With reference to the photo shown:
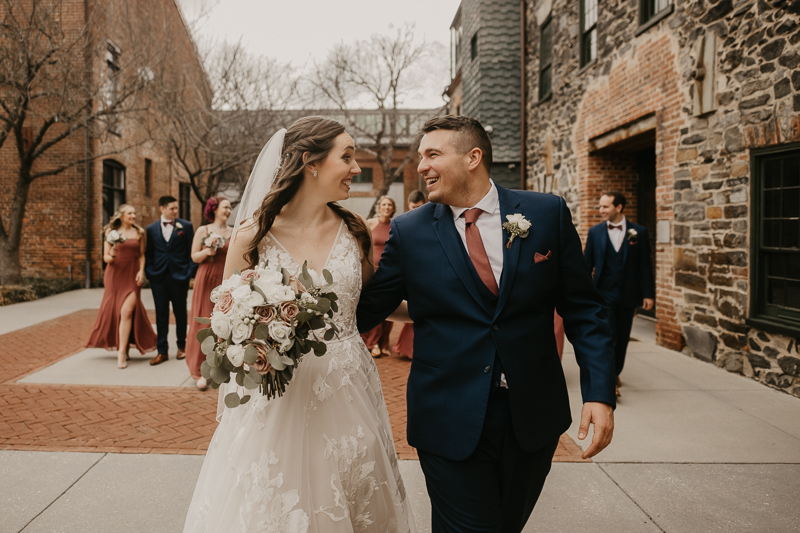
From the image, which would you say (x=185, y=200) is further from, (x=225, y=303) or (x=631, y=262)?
(x=225, y=303)

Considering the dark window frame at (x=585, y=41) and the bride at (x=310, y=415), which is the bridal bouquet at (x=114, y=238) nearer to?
the bride at (x=310, y=415)

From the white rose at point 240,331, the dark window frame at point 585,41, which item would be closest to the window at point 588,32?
the dark window frame at point 585,41

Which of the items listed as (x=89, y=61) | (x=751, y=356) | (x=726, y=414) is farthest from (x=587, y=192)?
(x=89, y=61)

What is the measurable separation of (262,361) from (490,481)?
1.01 meters

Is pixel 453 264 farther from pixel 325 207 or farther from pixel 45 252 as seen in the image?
pixel 45 252

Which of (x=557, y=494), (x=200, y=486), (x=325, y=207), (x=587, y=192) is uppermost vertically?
(x=587, y=192)

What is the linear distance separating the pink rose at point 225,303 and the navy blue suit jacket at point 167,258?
5934mm

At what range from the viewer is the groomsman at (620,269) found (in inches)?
247

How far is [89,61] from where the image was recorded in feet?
47.5

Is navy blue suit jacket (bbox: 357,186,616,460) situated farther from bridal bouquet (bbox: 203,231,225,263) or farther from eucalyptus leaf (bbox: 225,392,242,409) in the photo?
bridal bouquet (bbox: 203,231,225,263)

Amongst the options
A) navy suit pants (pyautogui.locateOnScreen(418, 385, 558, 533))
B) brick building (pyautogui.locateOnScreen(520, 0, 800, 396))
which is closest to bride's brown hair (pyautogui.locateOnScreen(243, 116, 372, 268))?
navy suit pants (pyautogui.locateOnScreen(418, 385, 558, 533))

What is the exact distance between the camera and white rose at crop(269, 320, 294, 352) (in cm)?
204

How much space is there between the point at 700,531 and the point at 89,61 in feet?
53.2

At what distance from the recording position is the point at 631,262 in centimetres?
638
